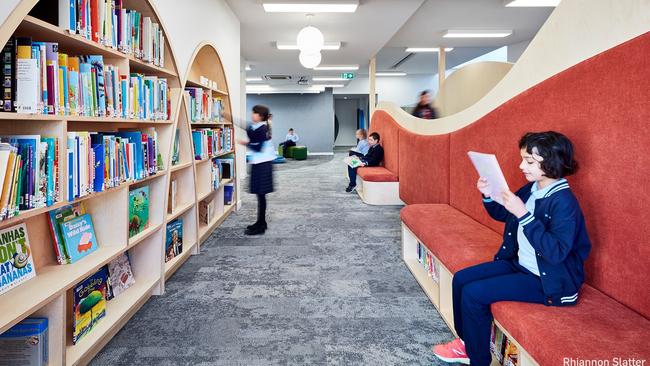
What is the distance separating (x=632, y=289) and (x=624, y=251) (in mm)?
149

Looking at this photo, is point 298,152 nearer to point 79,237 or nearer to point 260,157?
point 260,157

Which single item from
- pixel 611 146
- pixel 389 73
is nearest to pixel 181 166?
pixel 611 146

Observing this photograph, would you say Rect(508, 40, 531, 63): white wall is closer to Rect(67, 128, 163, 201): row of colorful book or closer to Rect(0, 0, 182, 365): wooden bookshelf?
Rect(0, 0, 182, 365): wooden bookshelf

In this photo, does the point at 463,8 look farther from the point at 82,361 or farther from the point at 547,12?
the point at 82,361

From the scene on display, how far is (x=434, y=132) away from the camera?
180 inches

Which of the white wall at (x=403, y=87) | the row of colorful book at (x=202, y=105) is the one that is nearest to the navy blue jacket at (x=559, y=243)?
the row of colorful book at (x=202, y=105)

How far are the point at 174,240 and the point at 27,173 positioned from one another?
1.88 meters

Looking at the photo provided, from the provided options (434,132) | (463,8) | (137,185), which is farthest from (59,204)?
(463,8)

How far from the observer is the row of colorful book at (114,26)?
200cm

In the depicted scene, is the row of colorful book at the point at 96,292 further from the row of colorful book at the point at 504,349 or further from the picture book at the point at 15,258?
the row of colorful book at the point at 504,349

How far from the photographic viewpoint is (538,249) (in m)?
1.62

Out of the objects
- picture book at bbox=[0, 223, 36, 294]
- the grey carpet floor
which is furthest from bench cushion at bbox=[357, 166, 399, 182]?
picture book at bbox=[0, 223, 36, 294]

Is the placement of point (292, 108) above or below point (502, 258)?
above

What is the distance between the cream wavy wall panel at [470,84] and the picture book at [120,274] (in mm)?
4787
